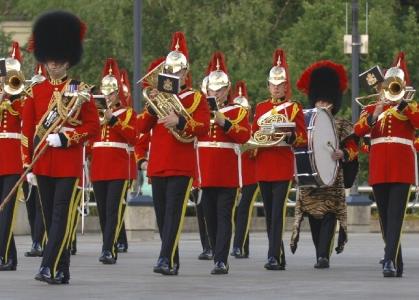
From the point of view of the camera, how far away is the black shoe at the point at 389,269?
18891 millimetres

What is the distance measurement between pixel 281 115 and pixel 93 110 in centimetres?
327

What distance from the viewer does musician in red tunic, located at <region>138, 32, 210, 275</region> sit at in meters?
18.6

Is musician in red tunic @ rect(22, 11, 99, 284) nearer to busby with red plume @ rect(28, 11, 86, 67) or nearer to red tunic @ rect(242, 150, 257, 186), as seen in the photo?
busby with red plume @ rect(28, 11, 86, 67)

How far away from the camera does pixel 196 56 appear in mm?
51156

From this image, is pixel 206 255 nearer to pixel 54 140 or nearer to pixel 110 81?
pixel 110 81

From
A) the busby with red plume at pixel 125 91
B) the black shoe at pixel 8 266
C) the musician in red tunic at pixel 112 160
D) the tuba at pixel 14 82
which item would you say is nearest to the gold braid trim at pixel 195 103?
the tuba at pixel 14 82

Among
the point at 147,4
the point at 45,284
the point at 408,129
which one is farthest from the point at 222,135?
the point at 147,4

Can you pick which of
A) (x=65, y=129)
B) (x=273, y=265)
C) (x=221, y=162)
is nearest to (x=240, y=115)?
(x=221, y=162)

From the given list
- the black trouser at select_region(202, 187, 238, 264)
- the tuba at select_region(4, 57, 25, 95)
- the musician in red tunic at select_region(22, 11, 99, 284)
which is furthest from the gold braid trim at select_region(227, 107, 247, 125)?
the musician in red tunic at select_region(22, 11, 99, 284)

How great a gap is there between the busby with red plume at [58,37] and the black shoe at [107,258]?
13.4ft

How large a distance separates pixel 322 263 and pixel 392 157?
2.24m

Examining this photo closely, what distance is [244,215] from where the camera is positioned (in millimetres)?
22516

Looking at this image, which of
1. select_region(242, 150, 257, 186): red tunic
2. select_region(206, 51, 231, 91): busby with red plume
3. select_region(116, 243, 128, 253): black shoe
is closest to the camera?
select_region(206, 51, 231, 91): busby with red plume

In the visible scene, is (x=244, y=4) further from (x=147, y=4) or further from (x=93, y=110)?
(x=93, y=110)
